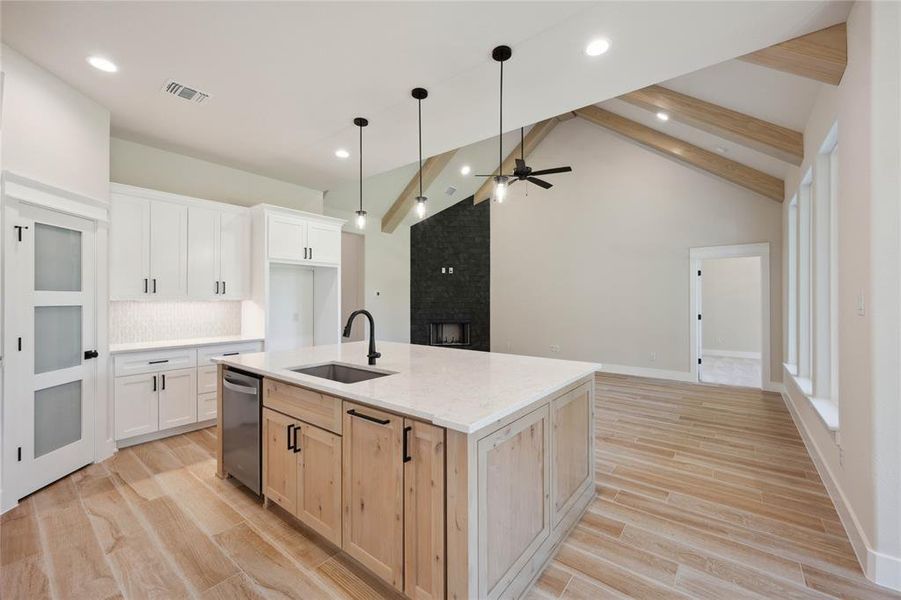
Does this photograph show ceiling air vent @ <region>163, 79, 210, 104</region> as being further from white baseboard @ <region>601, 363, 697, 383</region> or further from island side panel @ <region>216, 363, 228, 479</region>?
white baseboard @ <region>601, 363, 697, 383</region>

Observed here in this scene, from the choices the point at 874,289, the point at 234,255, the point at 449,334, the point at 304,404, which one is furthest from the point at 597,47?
the point at 449,334

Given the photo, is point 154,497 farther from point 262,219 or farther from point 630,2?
point 630,2

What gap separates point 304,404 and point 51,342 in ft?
7.41

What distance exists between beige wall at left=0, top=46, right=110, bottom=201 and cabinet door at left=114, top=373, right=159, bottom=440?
1595mm

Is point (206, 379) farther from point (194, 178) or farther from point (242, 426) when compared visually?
point (194, 178)

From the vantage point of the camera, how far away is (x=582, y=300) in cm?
698

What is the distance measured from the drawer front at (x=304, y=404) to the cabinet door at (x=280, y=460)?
0.06 metres

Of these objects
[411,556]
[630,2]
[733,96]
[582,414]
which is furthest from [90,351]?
[733,96]

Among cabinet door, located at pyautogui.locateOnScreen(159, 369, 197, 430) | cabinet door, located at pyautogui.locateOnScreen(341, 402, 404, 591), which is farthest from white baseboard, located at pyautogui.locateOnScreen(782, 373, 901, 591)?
cabinet door, located at pyautogui.locateOnScreen(159, 369, 197, 430)

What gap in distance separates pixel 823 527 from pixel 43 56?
5.68 meters

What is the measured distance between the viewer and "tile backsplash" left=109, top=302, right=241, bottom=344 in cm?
374

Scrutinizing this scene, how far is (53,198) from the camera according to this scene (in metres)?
2.73

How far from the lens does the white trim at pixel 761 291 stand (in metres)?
5.38

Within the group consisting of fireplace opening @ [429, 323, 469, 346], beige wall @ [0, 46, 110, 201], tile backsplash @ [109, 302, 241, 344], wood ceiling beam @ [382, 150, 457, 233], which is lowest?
fireplace opening @ [429, 323, 469, 346]
